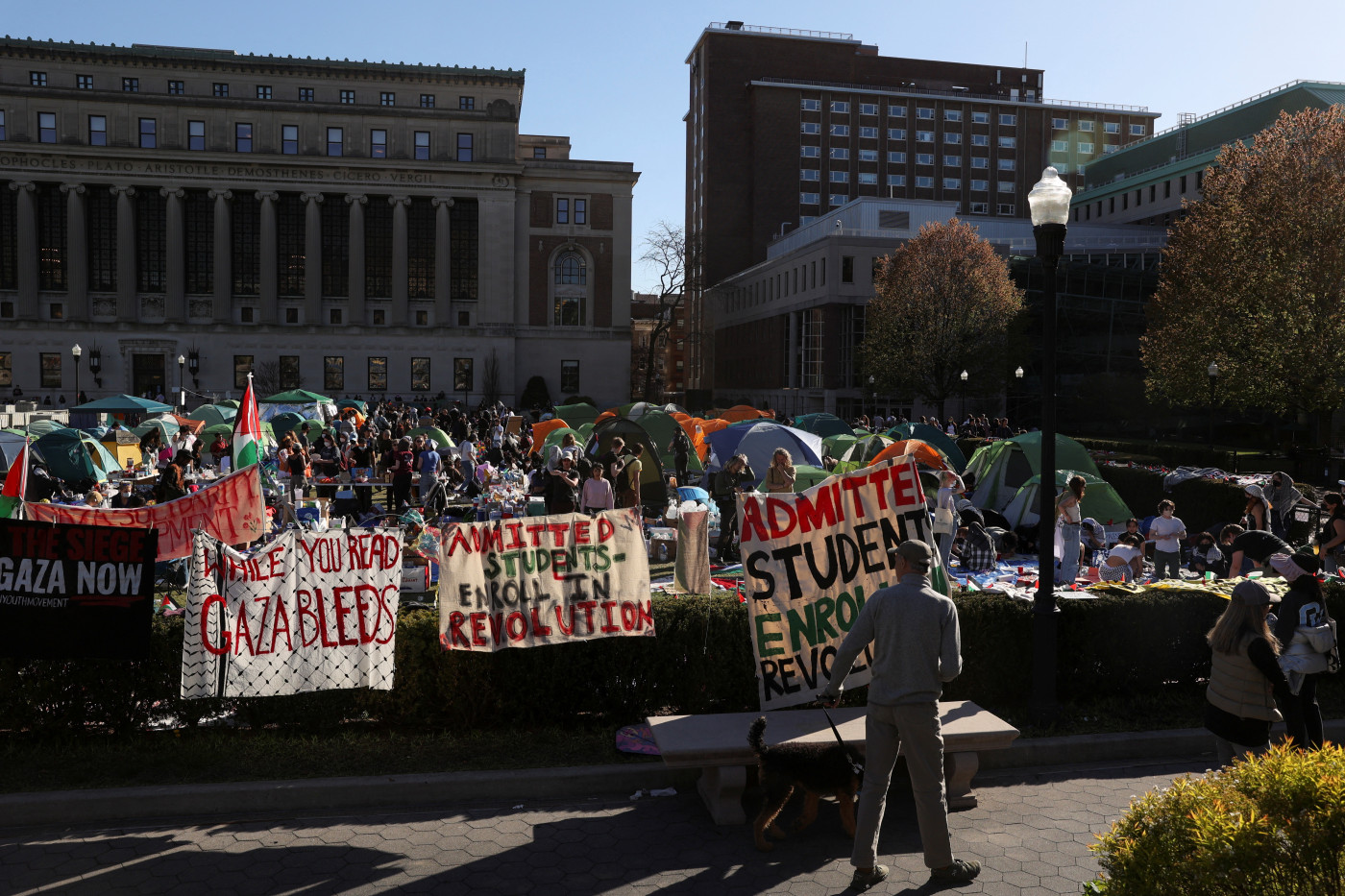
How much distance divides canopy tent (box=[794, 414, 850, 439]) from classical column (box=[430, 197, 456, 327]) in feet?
148

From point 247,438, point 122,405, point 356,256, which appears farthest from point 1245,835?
point 356,256

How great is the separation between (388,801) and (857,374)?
2275 inches

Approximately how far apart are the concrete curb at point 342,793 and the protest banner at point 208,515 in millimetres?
3673

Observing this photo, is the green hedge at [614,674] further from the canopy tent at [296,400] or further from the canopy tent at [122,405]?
the canopy tent at [122,405]

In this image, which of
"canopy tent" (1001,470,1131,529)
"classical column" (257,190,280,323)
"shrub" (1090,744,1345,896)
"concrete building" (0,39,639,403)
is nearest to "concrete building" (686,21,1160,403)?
"concrete building" (0,39,639,403)

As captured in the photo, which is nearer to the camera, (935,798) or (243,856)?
(935,798)

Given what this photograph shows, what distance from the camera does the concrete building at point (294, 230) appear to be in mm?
68812

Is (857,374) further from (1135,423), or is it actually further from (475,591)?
(475,591)

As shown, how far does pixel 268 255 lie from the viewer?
71062 mm

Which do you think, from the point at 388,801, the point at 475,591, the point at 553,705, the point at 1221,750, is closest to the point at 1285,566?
the point at 1221,750

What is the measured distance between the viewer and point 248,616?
7617 millimetres

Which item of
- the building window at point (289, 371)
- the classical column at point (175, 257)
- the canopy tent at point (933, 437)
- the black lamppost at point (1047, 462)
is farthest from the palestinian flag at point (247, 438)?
the classical column at point (175, 257)

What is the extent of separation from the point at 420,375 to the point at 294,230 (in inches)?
549

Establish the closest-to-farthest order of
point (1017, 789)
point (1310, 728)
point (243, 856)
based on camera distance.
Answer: point (243, 856) < point (1310, 728) < point (1017, 789)
